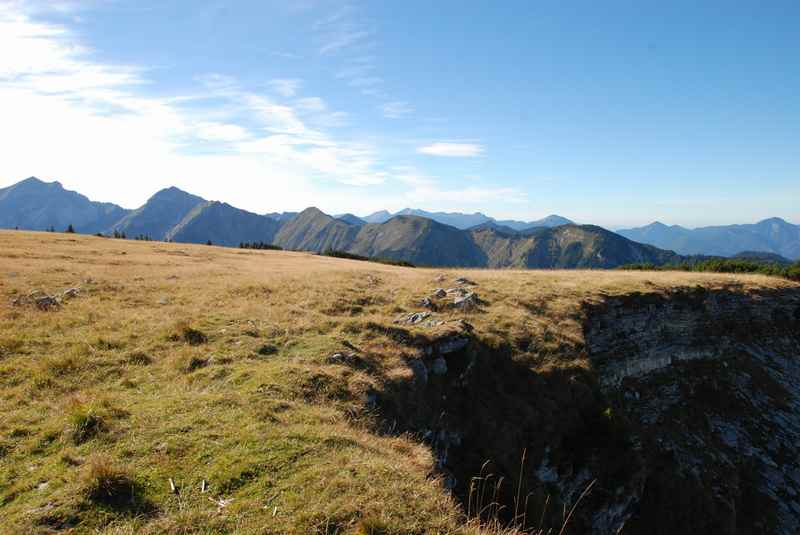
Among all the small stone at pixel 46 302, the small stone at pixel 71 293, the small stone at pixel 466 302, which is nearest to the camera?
the small stone at pixel 46 302

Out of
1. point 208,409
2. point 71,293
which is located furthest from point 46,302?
point 208,409

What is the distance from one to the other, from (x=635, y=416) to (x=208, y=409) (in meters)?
25.4

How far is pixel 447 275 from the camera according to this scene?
33906mm

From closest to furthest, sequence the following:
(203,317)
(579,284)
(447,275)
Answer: (203,317) < (579,284) < (447,275)

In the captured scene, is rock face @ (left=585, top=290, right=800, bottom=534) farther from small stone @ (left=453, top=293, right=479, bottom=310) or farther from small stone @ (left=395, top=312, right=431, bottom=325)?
small stone @ (left=395, top=312, right=431, bottom=325)

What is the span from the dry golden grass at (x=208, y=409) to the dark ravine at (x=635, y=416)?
72.8 inches

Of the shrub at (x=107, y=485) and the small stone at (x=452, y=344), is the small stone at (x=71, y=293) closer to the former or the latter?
the shrub at (x=107, y=485)

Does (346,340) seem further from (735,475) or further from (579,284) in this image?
(735,475)

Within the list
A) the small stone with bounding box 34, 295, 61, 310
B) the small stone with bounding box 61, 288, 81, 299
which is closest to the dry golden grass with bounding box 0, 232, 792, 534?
the small stone with bounding box 61, 288, 81, 299

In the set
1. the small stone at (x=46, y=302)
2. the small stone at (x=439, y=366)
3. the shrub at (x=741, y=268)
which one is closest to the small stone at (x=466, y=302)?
the small stone at (x=439, y=366)

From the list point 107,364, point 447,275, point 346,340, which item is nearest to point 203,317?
point 107,364

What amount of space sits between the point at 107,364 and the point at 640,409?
29.2m

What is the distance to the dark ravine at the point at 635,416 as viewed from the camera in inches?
664

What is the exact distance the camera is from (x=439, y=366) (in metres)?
17.8
